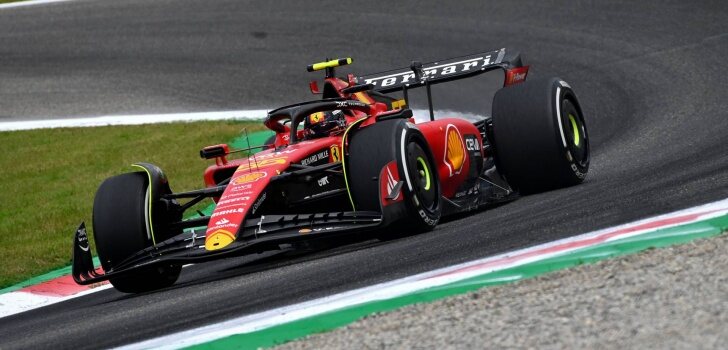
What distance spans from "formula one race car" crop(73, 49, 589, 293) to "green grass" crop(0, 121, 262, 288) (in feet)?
6.82

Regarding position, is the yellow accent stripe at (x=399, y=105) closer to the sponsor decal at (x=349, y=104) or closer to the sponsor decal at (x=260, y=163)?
the sponsor decal at (x=349, y=104)

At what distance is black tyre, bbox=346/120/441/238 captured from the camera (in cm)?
865

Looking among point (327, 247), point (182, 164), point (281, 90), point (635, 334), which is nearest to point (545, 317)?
point (635, 334)

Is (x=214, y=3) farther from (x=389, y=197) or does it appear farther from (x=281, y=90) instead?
(x=389, y=197)

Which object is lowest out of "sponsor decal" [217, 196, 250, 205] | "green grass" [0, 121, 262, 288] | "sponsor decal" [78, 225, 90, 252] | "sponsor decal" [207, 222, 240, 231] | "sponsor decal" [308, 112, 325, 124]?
"green grass" [0, 121, 262, 288]

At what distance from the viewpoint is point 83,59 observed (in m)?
19.6

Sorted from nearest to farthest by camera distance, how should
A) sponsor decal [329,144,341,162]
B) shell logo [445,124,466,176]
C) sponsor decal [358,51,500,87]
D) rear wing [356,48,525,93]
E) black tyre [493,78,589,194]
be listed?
sponsor decal [329,144,341,162] < shell logo [445,124,466,176] < black tyre [493,78,589,194] < rear wing [356,48,525,93] < sponsor decal [358,51,500,87]

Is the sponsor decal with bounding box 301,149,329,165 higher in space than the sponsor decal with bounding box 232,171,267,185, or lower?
lower

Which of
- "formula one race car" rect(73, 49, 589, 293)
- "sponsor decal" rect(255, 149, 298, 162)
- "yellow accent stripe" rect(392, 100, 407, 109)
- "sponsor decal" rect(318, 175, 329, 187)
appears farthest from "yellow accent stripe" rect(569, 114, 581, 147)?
"sponsor decal" rect(255, 149, 298, 162)

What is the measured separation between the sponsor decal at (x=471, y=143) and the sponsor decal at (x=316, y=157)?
1.38 meters

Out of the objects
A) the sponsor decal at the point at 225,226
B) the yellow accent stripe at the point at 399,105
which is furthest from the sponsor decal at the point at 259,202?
the yellow accent stripe at the point at 399,105

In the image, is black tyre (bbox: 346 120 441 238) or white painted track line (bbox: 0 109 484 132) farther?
white painted track line (bbox: 0 109 484 132)

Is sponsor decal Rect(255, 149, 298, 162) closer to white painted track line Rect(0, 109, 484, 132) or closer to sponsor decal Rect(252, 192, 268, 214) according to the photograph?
sponsor decal Rect(252, 192, 268, 214)

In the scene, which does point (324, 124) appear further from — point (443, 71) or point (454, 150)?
point (443, 71)
